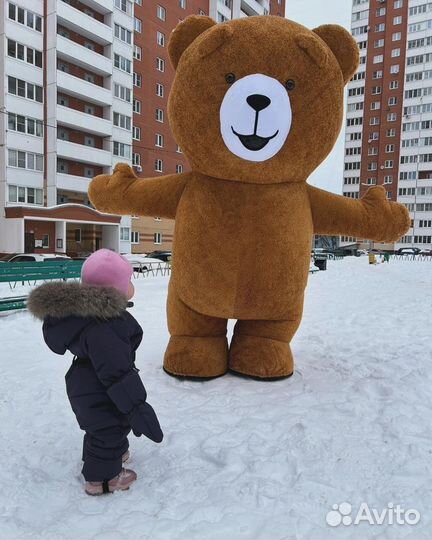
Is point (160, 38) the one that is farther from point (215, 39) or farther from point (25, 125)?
point (215, 39)

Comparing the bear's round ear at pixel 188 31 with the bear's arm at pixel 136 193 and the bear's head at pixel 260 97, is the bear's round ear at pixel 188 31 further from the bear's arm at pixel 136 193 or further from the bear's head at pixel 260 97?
the bear's arm at pixel 136 193

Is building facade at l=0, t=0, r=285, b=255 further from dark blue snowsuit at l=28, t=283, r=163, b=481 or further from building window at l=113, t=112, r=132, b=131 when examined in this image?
dark blue snowsuit at l=28, t=283, r=163, b=481

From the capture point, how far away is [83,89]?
29109mm

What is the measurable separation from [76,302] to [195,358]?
2038 mm

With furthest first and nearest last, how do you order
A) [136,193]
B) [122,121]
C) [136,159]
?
[136,159], [122,121], [136,193]

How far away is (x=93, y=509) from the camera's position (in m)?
2.28

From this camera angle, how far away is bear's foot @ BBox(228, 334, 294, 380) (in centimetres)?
411

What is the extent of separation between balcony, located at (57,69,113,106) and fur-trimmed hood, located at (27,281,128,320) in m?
29.0

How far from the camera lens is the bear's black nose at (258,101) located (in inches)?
132

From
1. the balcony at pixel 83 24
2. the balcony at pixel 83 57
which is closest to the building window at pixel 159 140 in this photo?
the balcony at pixel 83 57

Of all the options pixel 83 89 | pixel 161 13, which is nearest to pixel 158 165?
pixel 83 89

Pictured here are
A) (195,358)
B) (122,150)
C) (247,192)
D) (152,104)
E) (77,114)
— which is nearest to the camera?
(247,192)

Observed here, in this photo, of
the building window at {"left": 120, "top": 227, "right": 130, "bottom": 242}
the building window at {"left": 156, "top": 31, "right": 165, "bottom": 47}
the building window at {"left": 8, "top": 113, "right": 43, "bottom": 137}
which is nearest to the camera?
the building window at {"left": 8, "top": 113, "right": 43, "bottom": 137}

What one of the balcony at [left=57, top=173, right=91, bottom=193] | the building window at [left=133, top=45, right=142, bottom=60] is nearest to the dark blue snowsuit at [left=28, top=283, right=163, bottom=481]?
the balcony at [left=57, top=173, right=91, bottom=193]
